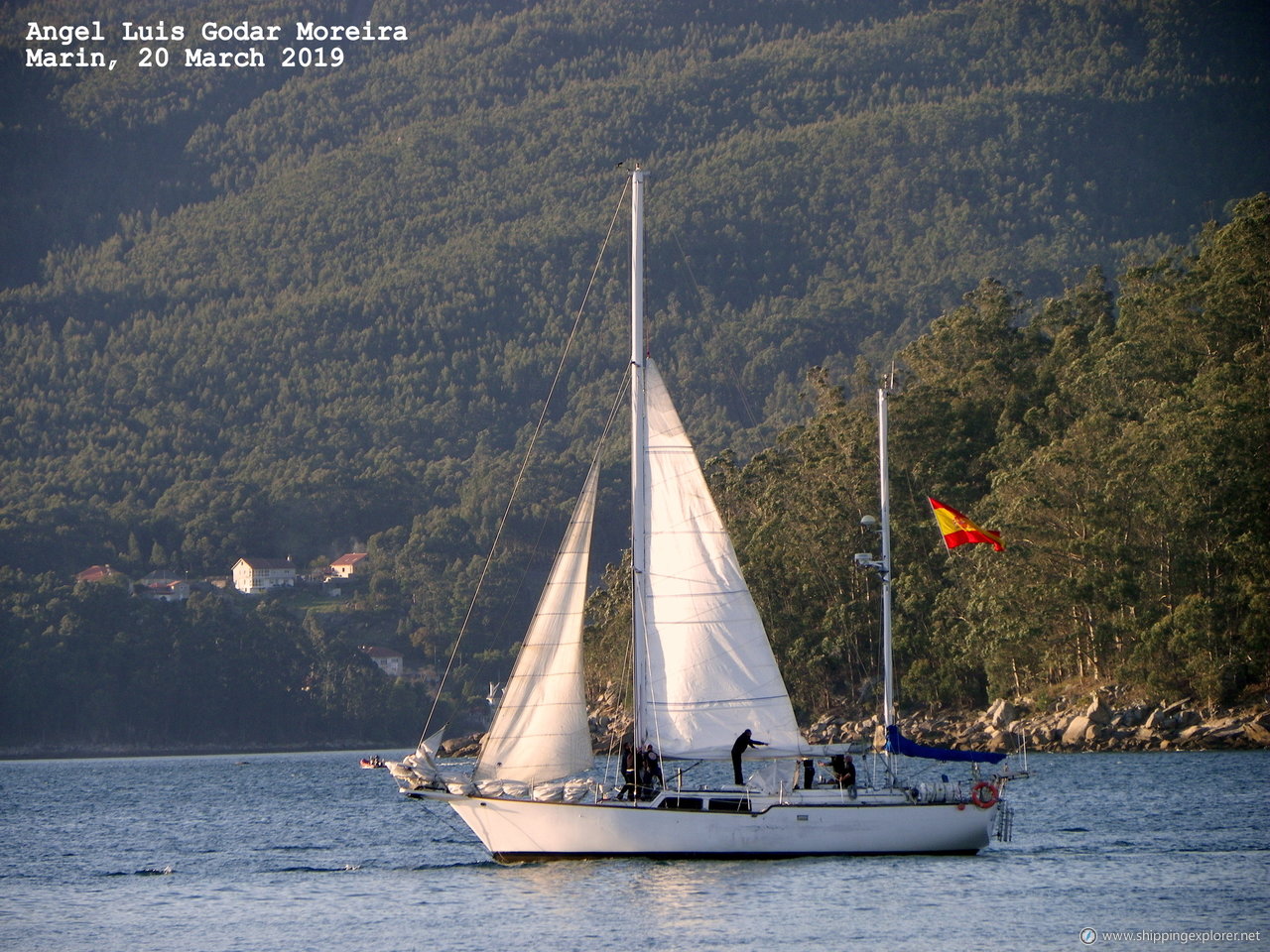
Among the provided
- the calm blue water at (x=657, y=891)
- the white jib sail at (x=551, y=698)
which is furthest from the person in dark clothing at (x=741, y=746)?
the white jib sail at (x=551, y=698)

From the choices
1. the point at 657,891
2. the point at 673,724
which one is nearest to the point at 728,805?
the point at 673,724

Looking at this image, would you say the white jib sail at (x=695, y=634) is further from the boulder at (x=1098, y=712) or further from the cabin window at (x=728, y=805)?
the boulder at (x=1098, y=712)

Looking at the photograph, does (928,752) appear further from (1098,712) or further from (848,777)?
(1098,712)

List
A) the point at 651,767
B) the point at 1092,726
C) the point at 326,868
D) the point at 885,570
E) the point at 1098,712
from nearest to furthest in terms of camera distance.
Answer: the point at 651,767 < the point at 885,570 < the point at 326,868 < the point at 1092,726 < the point at 1098,712

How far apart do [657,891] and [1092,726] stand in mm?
43071

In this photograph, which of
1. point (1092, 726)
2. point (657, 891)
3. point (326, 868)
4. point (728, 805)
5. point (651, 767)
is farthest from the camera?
point (1092, 726)

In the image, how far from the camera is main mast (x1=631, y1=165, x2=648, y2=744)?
108 ft

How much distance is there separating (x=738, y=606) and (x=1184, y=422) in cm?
4261

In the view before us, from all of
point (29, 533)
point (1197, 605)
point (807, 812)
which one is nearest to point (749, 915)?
point (807, 812)

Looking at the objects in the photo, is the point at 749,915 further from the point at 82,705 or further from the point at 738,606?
the point at 82,705

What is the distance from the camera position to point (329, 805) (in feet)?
208

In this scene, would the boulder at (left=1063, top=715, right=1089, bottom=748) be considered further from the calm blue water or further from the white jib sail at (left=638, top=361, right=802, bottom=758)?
the white jib sail at (left=638, top=361, right=802, bottom=758)

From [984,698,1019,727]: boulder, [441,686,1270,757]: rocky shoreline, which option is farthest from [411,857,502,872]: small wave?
[984,698,1019,727]: boulder

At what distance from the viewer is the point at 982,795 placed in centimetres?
3334
